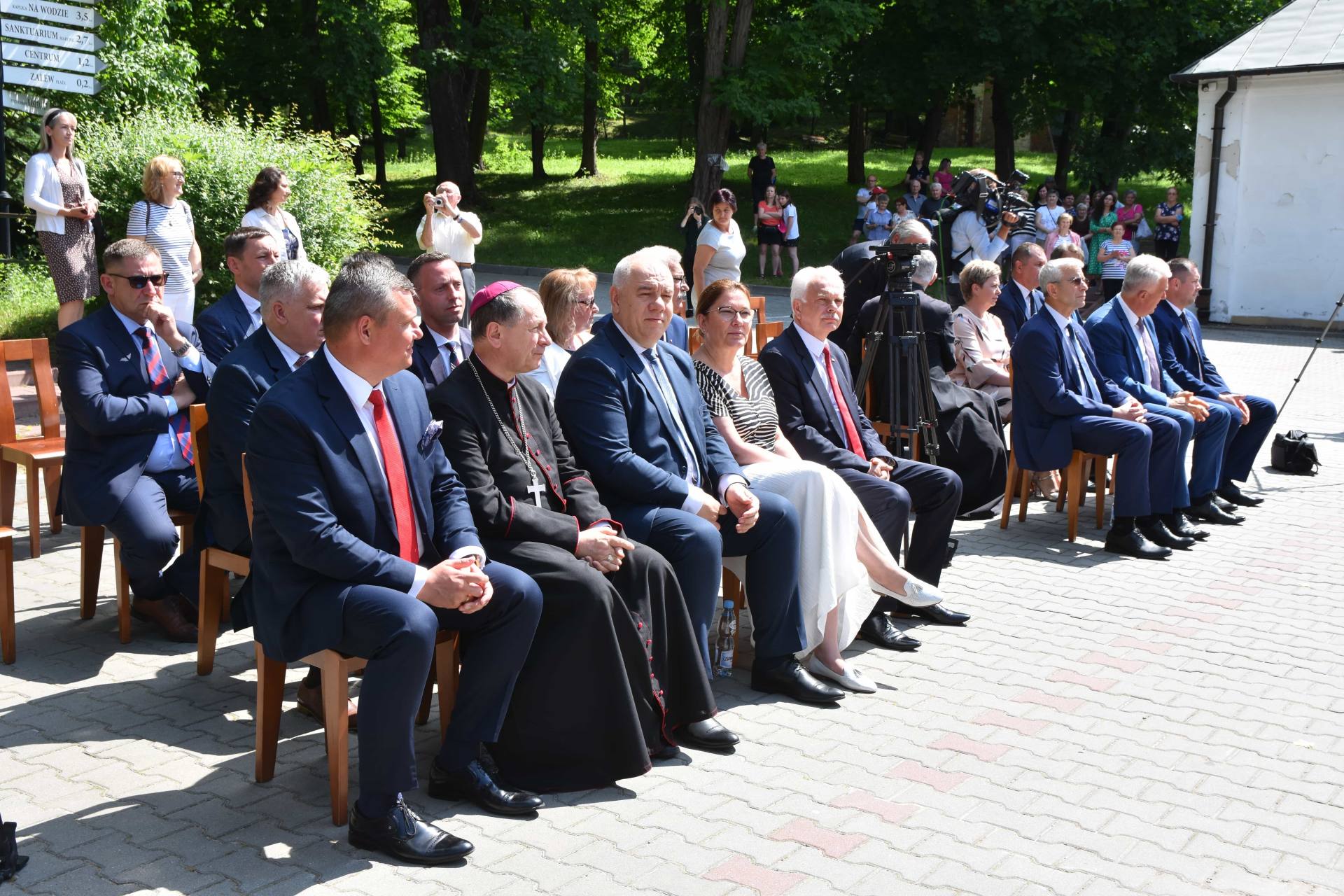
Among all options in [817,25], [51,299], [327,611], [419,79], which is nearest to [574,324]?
[327,611]

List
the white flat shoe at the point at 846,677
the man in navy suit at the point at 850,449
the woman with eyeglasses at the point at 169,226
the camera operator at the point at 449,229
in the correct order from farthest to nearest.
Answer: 1. the camera operator at the point at 449,229
2. the woman with eyeglasses at the point at 169,226
3. the man in navy suit at the point at 850,449
4. the white flat shoe at the point at 846,677

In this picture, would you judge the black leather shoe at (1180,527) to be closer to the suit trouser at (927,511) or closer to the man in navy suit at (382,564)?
the suit trouser at (927,511)

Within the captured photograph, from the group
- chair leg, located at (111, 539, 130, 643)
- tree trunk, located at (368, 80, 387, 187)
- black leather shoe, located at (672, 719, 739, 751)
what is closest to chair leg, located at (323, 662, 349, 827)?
black leather shoe, located at (672, 719, 739, 751)

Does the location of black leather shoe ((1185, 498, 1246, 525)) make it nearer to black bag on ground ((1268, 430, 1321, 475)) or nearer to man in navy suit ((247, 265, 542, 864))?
black bag on ground ((1268, 430, 1321, 475))

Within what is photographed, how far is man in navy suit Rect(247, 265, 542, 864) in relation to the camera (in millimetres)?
3605

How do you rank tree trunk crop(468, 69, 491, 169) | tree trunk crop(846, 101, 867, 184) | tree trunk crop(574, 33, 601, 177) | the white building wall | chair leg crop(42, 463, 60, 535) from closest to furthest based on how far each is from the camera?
chair leg crop(42, 463, 60, 535), the white building wall, tree trunk crop(574, 33, 601, 177), tree trunk crop(468, 69, 491, 169), tree trunk crop(846, 101, 867, 184)

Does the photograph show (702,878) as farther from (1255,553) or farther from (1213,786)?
(1255,553)

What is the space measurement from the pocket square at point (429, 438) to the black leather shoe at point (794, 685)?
175cm

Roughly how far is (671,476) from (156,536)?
212 cm

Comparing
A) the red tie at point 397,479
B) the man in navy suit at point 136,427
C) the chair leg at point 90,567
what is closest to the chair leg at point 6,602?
the man in navy suit at point 136,427

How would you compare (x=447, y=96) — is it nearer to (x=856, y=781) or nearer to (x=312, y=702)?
(x=312, y=702)

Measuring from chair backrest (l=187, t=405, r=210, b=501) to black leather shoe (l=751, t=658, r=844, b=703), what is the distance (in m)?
2.24

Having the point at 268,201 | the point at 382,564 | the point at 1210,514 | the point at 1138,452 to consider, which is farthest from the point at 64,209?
the point at 1210,514

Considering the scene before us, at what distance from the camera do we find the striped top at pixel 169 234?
891cm
